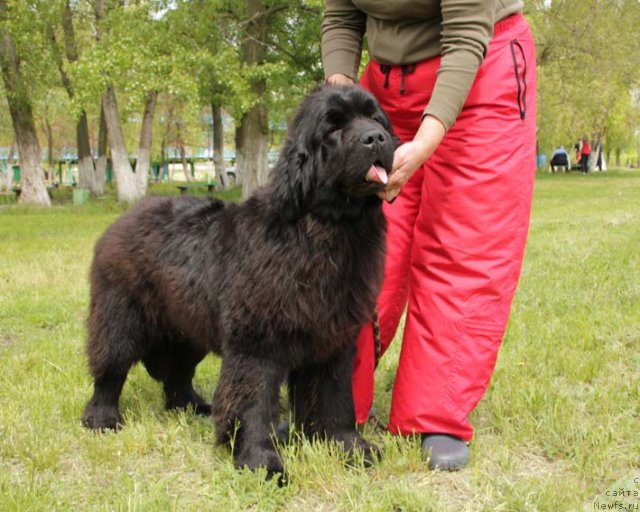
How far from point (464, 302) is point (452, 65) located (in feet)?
3.62

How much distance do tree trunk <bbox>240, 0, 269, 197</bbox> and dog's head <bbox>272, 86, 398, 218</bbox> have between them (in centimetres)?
1549

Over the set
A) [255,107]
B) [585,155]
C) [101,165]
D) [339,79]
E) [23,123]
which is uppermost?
[255,107]

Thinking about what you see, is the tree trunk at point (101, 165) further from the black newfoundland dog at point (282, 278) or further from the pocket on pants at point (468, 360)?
the pocket on pants at point (468, 360)

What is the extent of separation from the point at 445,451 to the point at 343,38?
2172mm

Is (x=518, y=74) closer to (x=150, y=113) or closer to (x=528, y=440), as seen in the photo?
(x=528, y=440)

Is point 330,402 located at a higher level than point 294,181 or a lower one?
lower

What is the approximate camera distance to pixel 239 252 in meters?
3.20

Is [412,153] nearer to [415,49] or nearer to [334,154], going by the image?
[334,154]

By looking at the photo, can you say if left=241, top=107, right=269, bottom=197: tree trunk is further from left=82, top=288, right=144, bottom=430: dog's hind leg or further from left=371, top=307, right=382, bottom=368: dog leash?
left=371, top=307, right=382, bottom=368: dog leash

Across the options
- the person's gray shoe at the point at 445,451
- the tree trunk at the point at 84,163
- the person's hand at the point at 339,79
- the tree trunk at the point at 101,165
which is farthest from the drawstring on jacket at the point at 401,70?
the tree trunk at the point at 84,163

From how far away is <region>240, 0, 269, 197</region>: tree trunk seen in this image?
1856 cm

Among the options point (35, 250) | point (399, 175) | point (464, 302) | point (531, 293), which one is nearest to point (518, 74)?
point (399, 175)

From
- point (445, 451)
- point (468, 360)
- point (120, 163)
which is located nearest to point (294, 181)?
point (468, 360)

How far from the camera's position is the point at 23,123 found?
66.0 ft
